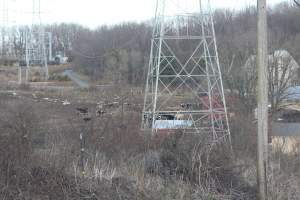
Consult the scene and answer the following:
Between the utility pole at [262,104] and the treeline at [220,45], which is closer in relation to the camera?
the utility pole at [262,104]

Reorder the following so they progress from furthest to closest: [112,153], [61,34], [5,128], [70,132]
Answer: [61,34] < [70,132] < [112,153] < [5,128]

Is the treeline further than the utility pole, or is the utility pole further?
the treeline

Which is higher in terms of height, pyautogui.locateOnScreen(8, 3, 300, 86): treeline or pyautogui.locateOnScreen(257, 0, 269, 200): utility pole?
pyautogui.locateOnScreen(8, 3, 300, 86): treeline

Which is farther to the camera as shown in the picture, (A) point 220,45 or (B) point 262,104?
(A) point 220,45

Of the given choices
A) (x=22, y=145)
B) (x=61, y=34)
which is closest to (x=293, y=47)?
(x=22, y=145)

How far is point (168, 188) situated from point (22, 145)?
2.52 m

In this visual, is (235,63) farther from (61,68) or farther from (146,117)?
(61,68)

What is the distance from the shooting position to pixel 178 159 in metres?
9.01

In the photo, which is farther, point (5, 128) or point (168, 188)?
point (5, 128)

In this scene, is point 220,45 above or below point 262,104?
above

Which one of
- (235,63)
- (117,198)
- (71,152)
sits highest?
(235,63)

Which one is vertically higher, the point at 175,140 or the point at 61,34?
the point at 61,34

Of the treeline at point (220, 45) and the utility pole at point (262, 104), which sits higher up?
the treeline at point (220, 45)

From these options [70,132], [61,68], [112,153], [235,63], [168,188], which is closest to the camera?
[168,188]
